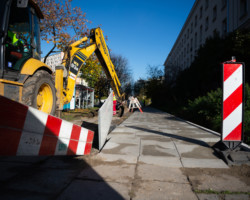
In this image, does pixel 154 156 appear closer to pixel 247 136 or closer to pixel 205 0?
pixel 247 136

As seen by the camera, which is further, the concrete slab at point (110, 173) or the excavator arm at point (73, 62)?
the excavator arm at point (73, 62)

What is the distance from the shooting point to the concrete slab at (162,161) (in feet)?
9.76

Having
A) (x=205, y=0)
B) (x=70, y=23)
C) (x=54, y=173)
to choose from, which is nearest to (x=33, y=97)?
(x=54, y=173)

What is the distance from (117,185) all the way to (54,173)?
91 centimetres

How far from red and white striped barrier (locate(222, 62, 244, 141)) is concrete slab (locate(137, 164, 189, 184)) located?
142cm

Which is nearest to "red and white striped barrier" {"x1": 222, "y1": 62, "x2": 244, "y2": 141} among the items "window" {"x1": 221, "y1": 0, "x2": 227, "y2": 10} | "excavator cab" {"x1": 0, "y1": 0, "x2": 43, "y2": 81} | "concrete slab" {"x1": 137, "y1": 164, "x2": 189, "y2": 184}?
"concrete slab" {"x1": 137, "y1": 164, "x2": 189, "y2": 184}

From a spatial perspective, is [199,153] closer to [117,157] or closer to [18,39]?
[117,157]

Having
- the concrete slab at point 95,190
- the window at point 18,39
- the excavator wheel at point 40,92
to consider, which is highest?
the window at point 18,39

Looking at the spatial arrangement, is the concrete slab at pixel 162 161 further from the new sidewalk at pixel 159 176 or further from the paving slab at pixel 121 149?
the paving slab at pixel 121 149

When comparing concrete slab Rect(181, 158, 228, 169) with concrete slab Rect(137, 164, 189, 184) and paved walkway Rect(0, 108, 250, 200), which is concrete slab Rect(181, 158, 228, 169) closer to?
paved walkway Rect(0, 108, 250, 200)

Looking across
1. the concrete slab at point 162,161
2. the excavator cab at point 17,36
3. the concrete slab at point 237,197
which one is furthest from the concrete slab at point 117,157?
the excavator cab at point 17,36

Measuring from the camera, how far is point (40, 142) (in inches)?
81.0

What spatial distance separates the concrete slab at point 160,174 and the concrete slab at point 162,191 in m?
0.12

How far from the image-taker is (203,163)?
3.05m
